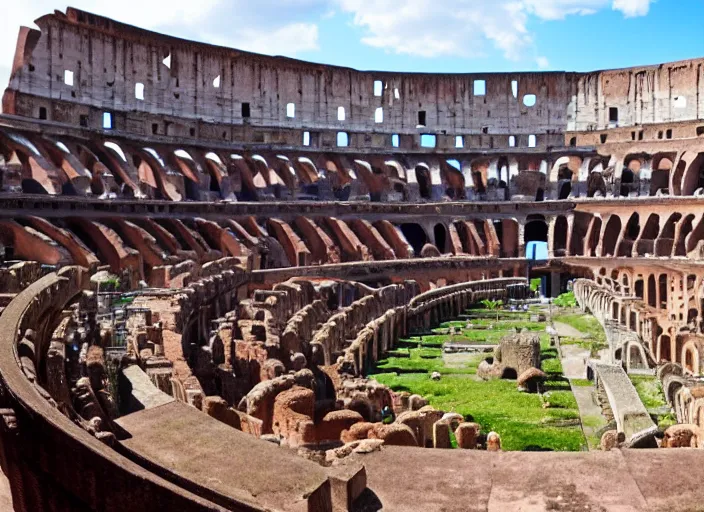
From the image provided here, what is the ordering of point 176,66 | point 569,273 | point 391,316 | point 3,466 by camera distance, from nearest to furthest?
point 3,466
point 391,316
point 569,273
point 176,66

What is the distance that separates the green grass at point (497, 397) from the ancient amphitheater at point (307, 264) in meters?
0.95

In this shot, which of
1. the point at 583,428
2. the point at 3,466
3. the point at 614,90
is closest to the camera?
the point at 3,466

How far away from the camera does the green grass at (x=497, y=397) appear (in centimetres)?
1524

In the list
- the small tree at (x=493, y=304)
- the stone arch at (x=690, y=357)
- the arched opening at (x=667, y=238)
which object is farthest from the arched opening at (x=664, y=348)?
the arched opening at (x=667, y=238)

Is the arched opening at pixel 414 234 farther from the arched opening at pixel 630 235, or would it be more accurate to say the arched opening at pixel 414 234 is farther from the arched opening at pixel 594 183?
the arched opening at pixel 630 235

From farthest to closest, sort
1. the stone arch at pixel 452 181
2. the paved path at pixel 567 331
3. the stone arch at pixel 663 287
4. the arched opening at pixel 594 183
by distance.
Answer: the stone arch at pixel 452 181 → the arched opening at pixel 594 183 → the stone arch at pixel 663 287 → the paved path at pixel 567 331

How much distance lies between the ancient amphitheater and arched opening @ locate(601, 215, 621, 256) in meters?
0.21

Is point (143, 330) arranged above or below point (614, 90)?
below

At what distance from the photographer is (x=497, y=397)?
61.1 ft

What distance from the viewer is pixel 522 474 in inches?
295

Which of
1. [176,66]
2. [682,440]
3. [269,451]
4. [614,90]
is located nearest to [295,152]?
[176,66]

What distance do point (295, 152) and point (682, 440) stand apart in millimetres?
40155

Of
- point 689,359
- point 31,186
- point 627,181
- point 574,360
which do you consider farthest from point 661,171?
point 31,186

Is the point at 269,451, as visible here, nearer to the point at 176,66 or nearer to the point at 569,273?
the point at 569,273
